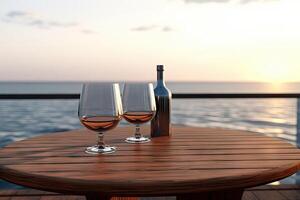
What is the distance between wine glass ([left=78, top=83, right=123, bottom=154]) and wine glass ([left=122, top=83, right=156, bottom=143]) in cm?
19

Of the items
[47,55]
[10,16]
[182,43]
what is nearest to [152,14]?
[182,43]

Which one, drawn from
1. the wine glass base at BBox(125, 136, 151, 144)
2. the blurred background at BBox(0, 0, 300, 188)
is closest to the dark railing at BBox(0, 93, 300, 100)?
the wine glass base at BBox(125, 136, 151, 144)

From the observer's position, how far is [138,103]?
4.30 feet

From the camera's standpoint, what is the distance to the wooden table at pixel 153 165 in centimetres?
83

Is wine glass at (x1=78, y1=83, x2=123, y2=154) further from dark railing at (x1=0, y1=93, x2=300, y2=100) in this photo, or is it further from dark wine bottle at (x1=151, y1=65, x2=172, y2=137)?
dark railing at (x1=0, y1=93, x2=300, y2=100)

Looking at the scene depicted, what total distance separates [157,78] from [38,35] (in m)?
16.9

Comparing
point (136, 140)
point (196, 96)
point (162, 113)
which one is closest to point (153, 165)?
point (136, 140)

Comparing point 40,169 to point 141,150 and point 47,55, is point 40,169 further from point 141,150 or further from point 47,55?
point 47,55

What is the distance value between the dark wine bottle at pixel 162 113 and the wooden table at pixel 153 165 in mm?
55

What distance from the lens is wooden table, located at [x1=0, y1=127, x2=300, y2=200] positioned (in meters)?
0.83

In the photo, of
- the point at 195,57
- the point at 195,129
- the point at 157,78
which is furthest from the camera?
the point at 195,57

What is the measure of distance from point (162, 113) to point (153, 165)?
50 cm

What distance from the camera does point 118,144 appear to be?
4.19 ft

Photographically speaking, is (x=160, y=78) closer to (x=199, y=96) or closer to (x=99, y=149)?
(x=99, y=149)
